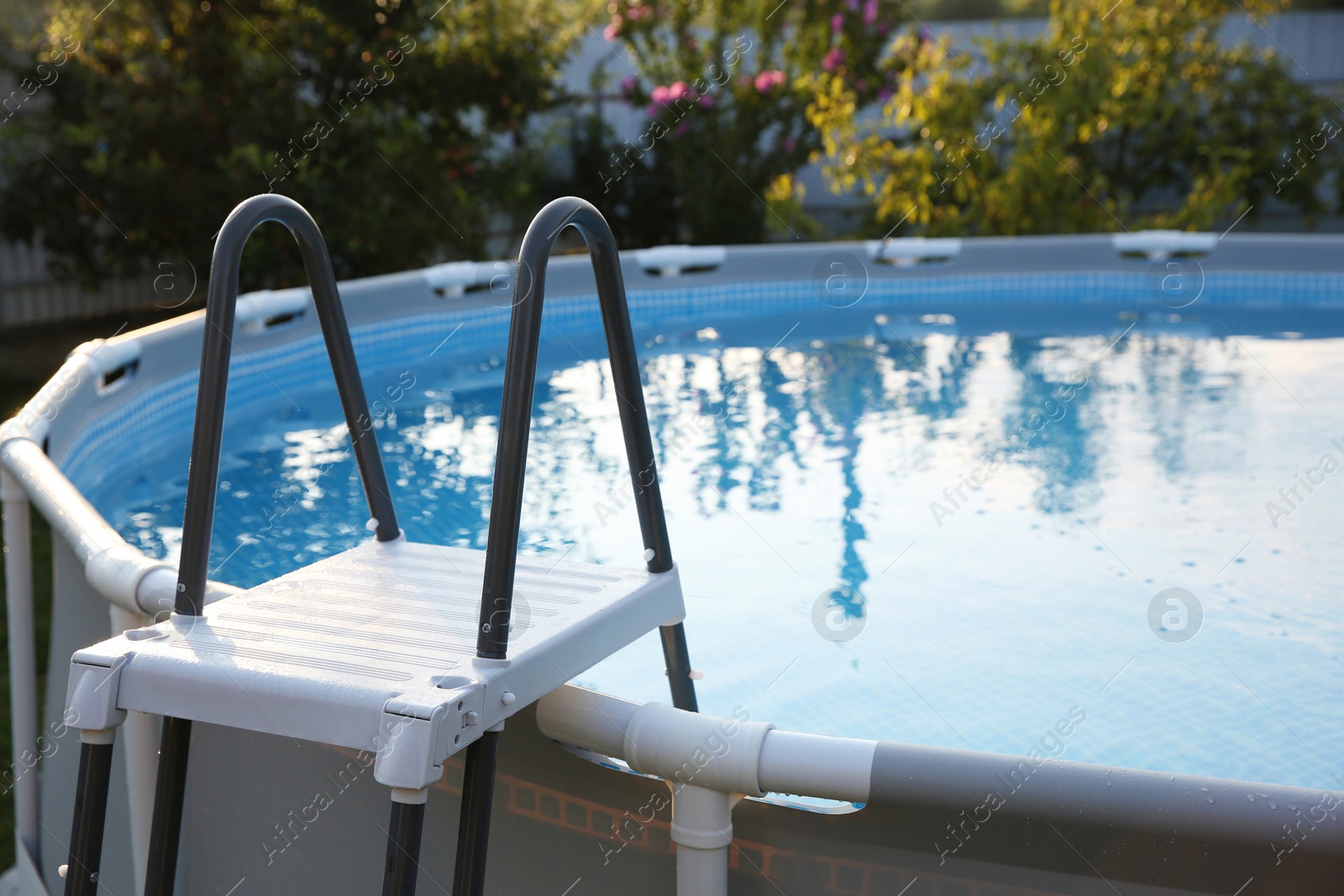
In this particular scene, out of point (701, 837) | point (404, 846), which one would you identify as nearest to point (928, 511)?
point (701, 837)

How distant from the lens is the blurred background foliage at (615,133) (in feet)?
25.4

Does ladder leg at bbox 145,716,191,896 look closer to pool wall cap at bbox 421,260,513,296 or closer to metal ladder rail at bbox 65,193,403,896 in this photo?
metal ladder rail at bbox 65,193,403,896

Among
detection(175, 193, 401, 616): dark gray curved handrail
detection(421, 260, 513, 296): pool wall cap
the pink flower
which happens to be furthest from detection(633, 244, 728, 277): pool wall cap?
detection(175, 193, 401, 616): dark gray curved handrail

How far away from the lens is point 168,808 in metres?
1.54

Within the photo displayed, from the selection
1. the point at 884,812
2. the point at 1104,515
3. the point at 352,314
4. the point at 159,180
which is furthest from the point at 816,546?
the point at 159,180

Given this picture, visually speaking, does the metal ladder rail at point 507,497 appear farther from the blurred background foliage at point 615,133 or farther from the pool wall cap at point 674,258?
the blurred background foliage at point 615,133

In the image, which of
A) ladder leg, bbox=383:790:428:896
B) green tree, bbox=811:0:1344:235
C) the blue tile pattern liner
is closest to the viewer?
ladder leg, bbox=383:790:428:896

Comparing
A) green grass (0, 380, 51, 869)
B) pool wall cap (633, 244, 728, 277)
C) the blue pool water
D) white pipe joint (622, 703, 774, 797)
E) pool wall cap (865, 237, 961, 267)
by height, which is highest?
pool wall cap (865, 237, 961, 267)

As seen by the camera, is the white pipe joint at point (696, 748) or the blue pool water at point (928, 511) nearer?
the white pipe joint at point (696, 748)

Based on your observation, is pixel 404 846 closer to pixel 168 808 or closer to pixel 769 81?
pixel 168 808

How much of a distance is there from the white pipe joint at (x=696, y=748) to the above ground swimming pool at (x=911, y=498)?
362 millimetres

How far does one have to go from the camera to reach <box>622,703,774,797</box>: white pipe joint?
4.36 feet

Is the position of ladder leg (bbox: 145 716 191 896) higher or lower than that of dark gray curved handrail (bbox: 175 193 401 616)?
lower

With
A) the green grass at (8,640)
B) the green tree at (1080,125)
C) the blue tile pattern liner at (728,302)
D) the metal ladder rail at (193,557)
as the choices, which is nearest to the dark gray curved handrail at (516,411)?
the metal ladder rail at (193,557)
